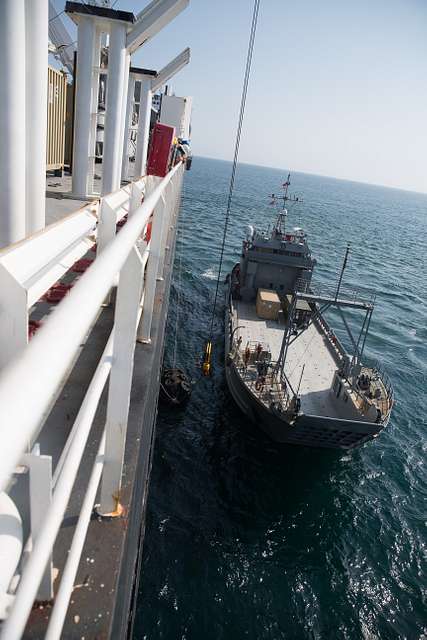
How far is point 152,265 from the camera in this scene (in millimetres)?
4836

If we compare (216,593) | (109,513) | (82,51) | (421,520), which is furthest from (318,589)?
(82,51)

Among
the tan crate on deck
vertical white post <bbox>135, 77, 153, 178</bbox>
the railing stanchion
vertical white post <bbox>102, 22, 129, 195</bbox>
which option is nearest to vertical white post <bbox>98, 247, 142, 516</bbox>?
the railing stanchion

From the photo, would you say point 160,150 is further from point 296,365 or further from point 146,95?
point 296,365

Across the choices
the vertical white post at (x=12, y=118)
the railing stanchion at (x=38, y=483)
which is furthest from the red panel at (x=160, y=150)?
the railing stanchion at (x=38, y=483)

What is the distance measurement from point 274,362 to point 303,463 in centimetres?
419

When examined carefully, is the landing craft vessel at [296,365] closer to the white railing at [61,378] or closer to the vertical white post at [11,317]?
the white railing at [61,378]

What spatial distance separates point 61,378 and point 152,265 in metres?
4.14

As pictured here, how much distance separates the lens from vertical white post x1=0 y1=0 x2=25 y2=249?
12.8 feet

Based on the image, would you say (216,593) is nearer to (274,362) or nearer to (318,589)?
(318,589)

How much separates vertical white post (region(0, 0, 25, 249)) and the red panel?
651 centimetres

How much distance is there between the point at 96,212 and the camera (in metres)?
3.38

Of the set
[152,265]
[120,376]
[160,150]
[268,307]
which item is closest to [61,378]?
[120,376]

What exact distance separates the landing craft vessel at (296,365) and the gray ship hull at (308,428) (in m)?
0.03

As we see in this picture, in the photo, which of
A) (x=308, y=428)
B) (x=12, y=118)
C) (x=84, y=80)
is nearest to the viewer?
(x=12, y=118)
